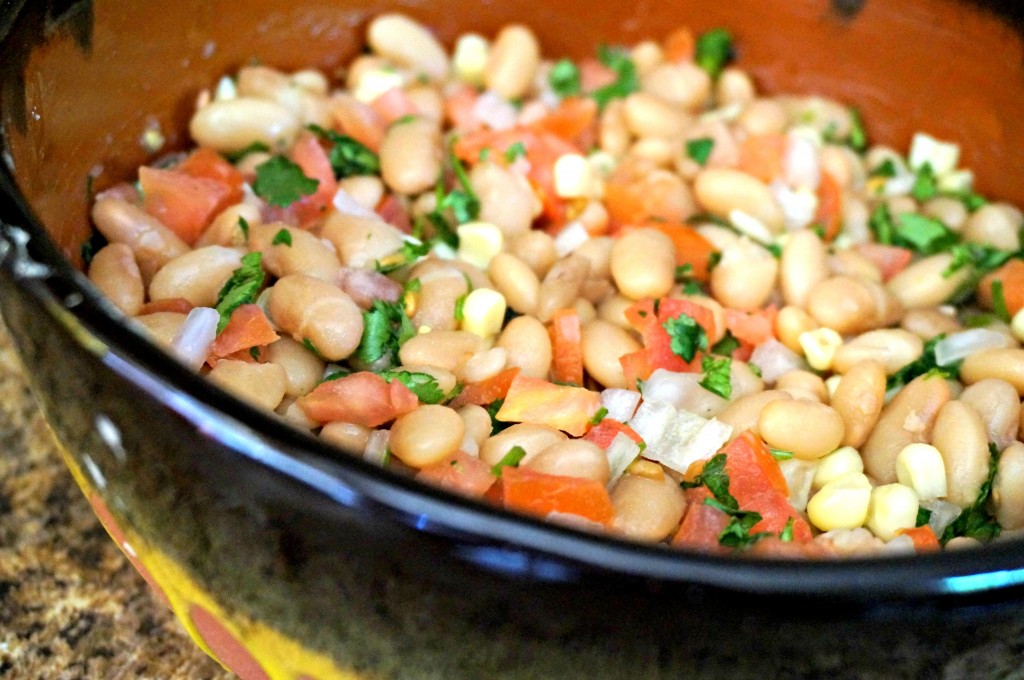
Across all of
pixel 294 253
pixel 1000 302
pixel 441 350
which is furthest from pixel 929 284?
pixel 294 253

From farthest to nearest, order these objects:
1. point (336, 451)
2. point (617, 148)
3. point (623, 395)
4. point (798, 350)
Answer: point (617, 148)
point (798, 350)
point (623, 395)
point (336, 451)

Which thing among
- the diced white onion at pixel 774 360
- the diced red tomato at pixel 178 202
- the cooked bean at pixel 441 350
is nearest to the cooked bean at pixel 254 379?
the cooked bean at pixel 441 350

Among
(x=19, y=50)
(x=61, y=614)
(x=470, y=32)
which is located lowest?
(x=61, y=614)

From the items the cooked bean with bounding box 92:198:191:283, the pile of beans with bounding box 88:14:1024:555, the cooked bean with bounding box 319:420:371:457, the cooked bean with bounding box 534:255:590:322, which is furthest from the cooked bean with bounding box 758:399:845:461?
the cooked bean with bounding box 92:198:191:283

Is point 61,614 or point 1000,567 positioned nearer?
point 1000,567

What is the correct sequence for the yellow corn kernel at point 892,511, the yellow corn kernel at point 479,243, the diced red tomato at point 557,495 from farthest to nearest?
1. the yellow corn kernel at point 479,243
2. the yellow corn kernel at point 892,511
3. the diced red tomato at point 557,495

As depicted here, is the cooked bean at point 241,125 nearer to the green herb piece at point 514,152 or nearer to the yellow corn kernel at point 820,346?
the green herb piece at point 514,152

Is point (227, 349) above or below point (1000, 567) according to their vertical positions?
below

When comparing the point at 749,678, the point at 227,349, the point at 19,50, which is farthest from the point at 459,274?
the point at 749,678

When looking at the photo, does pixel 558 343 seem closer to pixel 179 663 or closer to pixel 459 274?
pixel 459 274
